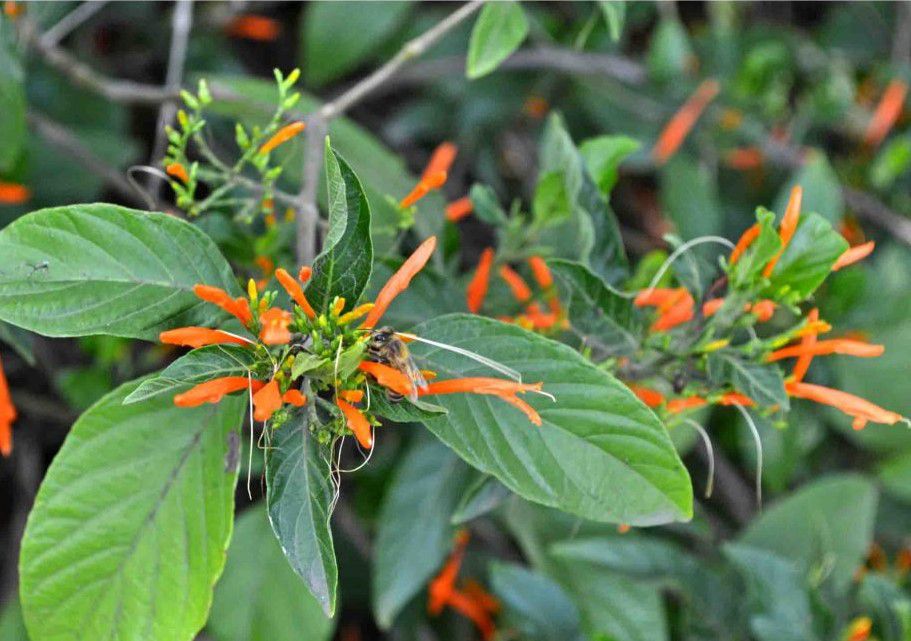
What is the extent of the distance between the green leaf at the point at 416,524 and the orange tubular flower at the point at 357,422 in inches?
22.4

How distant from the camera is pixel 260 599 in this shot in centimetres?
140

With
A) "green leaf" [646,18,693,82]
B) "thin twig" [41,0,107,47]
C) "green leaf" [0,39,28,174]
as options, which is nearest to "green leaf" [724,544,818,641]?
"green leaf" [646,18,693,82]

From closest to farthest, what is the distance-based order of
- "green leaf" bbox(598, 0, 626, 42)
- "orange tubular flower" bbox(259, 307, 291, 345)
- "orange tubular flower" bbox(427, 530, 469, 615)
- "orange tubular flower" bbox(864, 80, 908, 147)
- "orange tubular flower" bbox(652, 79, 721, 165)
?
1. "orange tubular flower" bbox(259, 307, 291, 345)
2. "green leaf" bbox(598, 0, 626, 42)
3. "orange tubular flower" bbox(427, 530, 469, 615)
4. "orange tubular flower" bbox(652, 79, 721, 165)
5. "orange tubular flower" bbox(864, 80, 908, 147)

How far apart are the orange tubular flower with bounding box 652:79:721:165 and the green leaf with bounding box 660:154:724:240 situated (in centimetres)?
3

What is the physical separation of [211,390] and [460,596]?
1.03m

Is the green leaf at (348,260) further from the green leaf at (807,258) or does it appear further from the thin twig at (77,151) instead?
the thin twig at (77,151)

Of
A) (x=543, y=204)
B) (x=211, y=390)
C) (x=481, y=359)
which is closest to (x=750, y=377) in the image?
(x=481, y=359)

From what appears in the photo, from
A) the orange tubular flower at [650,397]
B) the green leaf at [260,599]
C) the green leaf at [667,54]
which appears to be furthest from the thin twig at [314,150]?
the green leaf at [667,54]

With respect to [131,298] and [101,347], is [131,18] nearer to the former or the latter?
[101,347]

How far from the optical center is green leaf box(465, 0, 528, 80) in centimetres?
107

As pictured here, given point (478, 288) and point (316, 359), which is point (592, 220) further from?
point (316, 359)

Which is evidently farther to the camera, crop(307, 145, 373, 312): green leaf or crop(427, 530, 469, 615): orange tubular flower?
crop(427, 530, 469, 615): orange tubular flower

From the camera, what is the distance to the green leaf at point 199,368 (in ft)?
2.29

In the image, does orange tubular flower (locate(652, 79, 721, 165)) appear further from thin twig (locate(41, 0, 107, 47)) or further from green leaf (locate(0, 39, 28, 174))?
green leaf (locate(0, 39, 28, 174))
